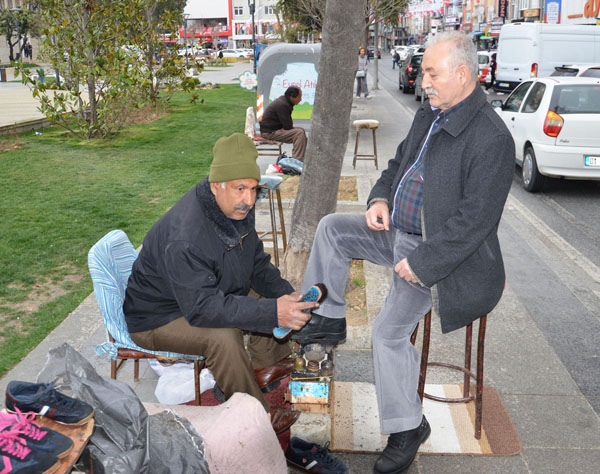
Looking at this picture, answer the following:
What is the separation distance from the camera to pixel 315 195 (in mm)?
5637

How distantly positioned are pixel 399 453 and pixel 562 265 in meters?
4.47

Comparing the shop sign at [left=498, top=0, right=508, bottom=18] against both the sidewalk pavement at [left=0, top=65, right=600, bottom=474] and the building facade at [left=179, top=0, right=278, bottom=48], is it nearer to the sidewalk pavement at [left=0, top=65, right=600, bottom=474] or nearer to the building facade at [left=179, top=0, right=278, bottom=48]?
the building facade at [left=179, top=0, right=278, bottom=48]

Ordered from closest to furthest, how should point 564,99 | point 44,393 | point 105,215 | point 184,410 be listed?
point 44,393
point 184,410
point 105,215
point 564,99

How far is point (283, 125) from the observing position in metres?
11.9

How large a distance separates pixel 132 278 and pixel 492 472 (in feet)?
7.01

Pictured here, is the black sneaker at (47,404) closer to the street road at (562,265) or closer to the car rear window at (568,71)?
the street road at (562,265)

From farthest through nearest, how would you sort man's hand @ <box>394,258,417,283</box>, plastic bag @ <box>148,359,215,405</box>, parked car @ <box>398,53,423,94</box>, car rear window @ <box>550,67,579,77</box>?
parked car @ <box>398,53,423,94</box>
car rear window @ <box>550,67,579,77</box>
plastic bag @ <box>148,359,215,405</box>
man's hand @ <box>394,258,417,283</box>

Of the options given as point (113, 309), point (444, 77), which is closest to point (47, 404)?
point (113, 309)

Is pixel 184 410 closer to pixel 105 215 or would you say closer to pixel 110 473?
pixel 110 473

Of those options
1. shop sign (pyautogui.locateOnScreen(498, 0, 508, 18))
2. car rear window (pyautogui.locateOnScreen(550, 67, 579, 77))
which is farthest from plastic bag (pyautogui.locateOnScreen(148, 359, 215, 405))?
shop sign (pyautogui.locateOnScreen(498, 0, 508, 18))

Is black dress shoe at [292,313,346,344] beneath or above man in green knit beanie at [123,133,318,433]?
beneath

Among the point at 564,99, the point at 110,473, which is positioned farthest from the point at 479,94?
the point at 564,99

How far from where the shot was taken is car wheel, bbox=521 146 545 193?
10406mm

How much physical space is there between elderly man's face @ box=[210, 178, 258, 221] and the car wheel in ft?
26.5
